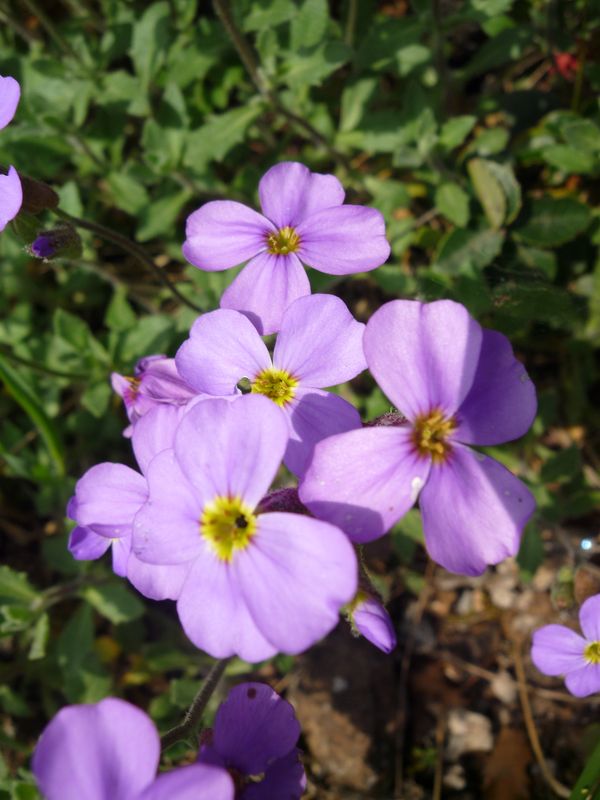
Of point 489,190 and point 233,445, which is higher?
point 233,445

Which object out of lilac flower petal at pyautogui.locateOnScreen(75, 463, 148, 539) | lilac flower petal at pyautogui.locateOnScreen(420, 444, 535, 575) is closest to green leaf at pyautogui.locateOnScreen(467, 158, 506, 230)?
lilac flower petal at pyautogui.locateOnScreen(420, 444, 535, 575)

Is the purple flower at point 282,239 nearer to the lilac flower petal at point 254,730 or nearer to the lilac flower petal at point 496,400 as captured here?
the lilac flower petal at point 496,400

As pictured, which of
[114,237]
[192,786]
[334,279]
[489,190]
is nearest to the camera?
[192,786]

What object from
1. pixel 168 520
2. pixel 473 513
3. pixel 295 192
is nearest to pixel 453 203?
pixel 295 192

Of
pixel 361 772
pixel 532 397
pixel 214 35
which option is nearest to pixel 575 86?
pixel 214 35

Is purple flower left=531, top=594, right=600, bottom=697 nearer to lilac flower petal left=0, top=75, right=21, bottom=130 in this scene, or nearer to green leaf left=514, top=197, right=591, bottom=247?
green leaf left=514, top=197, right=591, bottom=247

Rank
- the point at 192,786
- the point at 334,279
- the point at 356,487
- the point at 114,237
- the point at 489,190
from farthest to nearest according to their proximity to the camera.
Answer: the point at 489,190, the point at 334,279, the point at 114,237, the point at 356,487, the point at 192,786

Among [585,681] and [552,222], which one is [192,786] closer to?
[585,681]

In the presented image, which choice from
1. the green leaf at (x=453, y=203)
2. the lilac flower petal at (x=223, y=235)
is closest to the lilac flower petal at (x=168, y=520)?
the lilac flower petal at (x=223, y=235)
